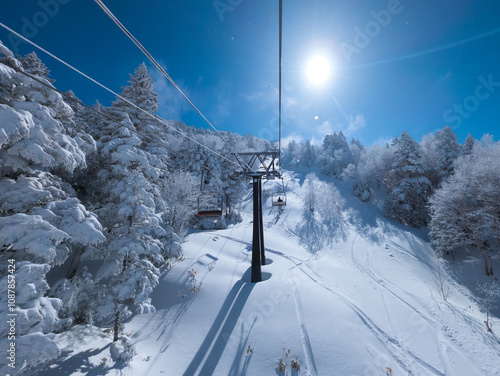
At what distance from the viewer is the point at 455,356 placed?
7348 mm

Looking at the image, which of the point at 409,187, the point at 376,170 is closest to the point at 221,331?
the point at 409,187

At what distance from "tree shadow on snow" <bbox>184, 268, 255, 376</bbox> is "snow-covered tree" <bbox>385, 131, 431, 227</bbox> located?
2967 cm

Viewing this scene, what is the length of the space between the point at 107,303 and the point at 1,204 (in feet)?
14.5

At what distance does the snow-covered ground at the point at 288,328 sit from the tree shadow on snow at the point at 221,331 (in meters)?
0.04

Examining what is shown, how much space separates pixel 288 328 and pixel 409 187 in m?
32.2

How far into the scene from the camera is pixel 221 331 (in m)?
8.40

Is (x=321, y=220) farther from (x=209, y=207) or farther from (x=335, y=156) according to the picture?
(x=335, y=156)

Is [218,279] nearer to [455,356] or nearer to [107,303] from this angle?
[107,303]

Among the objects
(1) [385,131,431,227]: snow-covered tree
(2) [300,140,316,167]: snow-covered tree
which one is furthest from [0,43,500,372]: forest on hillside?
(2) [300,140,316,167]: snow-covered tree

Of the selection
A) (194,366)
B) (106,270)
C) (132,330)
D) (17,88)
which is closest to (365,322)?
(194,366)

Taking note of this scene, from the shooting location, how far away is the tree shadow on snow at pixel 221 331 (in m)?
6.92

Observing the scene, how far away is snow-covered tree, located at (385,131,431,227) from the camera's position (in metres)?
29.1

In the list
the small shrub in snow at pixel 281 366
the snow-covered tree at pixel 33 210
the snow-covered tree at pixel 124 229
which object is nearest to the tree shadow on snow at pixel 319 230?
the small shrub in snow at pixel 281 366

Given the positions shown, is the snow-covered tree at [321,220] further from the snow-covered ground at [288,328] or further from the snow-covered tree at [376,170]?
the snow-covered tree at [376,170]
